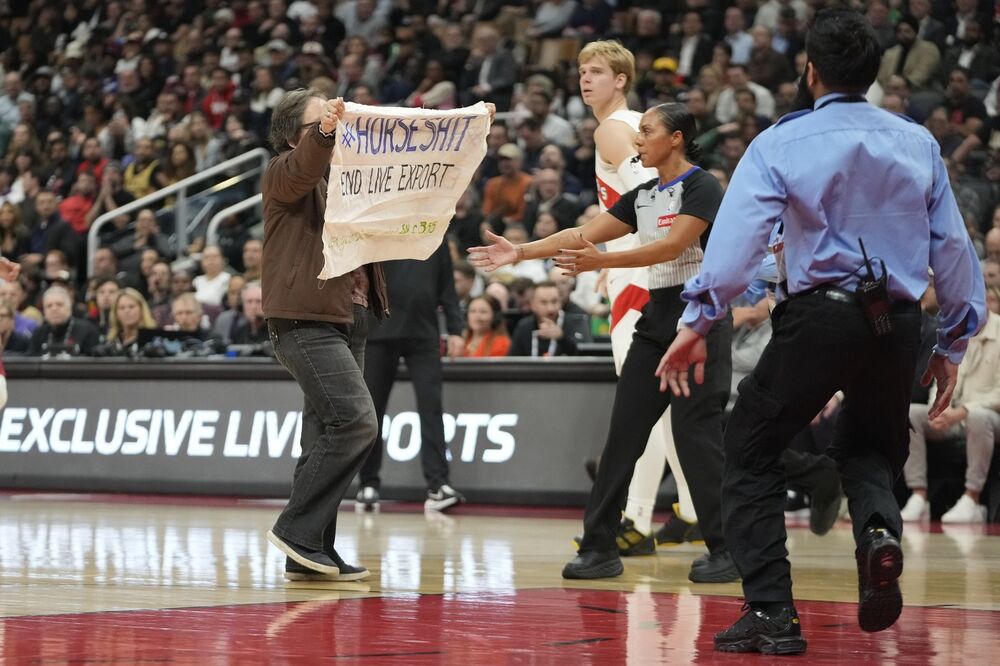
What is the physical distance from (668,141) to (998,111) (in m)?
8.87

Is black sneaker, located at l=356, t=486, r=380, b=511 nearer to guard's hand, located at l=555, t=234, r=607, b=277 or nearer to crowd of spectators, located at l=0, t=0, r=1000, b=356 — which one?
crowd of spectators, located at l=0, t=0, r=1000, b=356

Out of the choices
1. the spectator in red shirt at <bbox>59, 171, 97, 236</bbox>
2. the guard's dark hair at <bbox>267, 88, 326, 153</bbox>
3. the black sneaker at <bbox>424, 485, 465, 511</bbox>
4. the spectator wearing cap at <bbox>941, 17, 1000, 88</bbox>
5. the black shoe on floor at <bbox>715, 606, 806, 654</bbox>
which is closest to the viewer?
the black shoe on floor at <bbox>715, 606, 806, 654</bbox>

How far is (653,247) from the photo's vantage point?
620 centimetres

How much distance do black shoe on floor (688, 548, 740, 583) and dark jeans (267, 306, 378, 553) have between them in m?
1.47

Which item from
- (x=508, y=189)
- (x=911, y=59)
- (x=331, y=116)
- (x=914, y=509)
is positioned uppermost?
(x=911, y=59)

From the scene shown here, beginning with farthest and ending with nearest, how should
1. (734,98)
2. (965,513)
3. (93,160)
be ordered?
(93,160) → (734,98) → (965,513)

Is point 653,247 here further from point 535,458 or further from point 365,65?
point 365,65

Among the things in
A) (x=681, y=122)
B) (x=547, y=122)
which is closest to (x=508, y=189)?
(x=547, y=122)

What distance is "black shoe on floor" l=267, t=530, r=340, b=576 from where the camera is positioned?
6.30 meters

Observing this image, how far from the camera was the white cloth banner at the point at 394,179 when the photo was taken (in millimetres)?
6082

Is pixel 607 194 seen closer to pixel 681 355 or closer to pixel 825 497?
pixel 825 497

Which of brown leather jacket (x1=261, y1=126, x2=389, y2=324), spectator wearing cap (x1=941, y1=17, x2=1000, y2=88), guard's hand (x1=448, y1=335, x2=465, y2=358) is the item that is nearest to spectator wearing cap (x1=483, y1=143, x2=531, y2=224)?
spectator wearing cap (x1=941, y1=17, x2=1000, y2=88)

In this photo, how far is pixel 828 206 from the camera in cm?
454

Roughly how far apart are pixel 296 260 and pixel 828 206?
250cm
